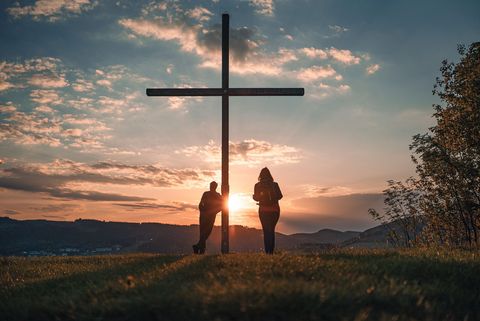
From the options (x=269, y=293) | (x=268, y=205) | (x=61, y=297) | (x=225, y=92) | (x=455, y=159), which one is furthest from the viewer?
(x=455, y=159)

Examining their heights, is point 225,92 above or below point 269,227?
above

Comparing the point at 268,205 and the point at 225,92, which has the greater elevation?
the point at 225,92

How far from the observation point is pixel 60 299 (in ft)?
28.5

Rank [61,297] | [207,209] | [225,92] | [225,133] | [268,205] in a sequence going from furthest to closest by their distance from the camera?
[225,92] < [225,133] < [207,209] < [268,205] < [61,297]

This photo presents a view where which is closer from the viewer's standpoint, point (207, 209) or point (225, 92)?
point (207, 209)

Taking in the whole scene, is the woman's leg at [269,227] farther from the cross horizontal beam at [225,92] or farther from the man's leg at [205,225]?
the cross horizontal beam at [225,92]

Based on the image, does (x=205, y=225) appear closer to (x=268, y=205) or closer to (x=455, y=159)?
(x=268, y=205)

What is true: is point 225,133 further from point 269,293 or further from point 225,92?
point 269,293

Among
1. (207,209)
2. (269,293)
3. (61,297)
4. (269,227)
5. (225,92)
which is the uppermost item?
(225,92)

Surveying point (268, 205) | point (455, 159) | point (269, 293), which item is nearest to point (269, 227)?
point (268, 205)

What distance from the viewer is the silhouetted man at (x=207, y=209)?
61.9ft

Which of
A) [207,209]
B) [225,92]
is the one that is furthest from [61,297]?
[225,92]

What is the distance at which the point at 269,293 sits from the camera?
7.12 metres

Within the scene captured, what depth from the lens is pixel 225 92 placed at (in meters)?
19.5
